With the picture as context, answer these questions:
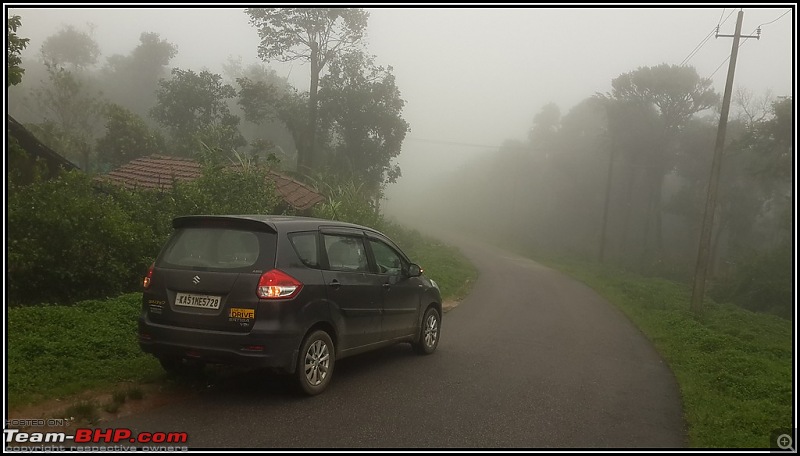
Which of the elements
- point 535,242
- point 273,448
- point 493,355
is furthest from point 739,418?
point 535,242

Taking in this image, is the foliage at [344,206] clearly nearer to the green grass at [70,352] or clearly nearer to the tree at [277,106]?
the green grass at [70,352]

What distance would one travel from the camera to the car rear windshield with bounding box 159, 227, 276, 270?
616 cm

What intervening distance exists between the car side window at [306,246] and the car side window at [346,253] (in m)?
0.23

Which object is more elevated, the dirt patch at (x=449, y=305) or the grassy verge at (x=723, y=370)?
the grassy verge at (x=723, y=370)

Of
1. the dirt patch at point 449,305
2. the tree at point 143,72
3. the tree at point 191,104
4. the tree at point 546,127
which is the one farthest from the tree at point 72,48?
the dirt patch at point 449,305

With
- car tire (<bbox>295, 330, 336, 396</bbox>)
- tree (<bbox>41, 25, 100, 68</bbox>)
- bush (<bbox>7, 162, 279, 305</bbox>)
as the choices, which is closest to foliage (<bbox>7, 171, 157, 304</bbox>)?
bush (<bbox>7, 162, 279, 305</bbox>)

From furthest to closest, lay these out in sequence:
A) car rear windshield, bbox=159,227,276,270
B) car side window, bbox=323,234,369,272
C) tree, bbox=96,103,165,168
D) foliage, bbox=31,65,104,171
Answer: foliage, bbox=31,65,104,171 → tree, bbox=96,103,165,168 → car side window, bbox=323,234,369,272 → car rear windshield, bbox=159,227,276,270

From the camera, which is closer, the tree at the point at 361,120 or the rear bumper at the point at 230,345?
the rear bumper at the point at 230,345

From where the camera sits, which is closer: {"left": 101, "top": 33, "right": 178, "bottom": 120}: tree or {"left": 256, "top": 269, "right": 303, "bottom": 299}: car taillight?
{"left": 256, "top": 269, "right": 303, "bottom": 299}: car taillight

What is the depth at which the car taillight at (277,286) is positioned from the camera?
Answer: 5.96 meters

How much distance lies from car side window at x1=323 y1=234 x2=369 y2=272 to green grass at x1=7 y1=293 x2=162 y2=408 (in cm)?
222

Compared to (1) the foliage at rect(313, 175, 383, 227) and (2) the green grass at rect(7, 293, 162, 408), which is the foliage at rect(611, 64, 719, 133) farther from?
(2) the green grass at rect(7, 293, 162, 408)

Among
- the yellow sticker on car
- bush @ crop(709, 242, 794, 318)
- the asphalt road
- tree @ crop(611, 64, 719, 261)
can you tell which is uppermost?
tree @ crop(611, 64, 719, 261)

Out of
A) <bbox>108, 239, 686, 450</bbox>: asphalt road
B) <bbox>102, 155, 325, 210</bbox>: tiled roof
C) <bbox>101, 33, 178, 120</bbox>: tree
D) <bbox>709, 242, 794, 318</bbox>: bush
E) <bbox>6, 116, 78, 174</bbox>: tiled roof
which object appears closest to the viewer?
<bbox>108, 239, 686, 450</bbox>: asphalt road
